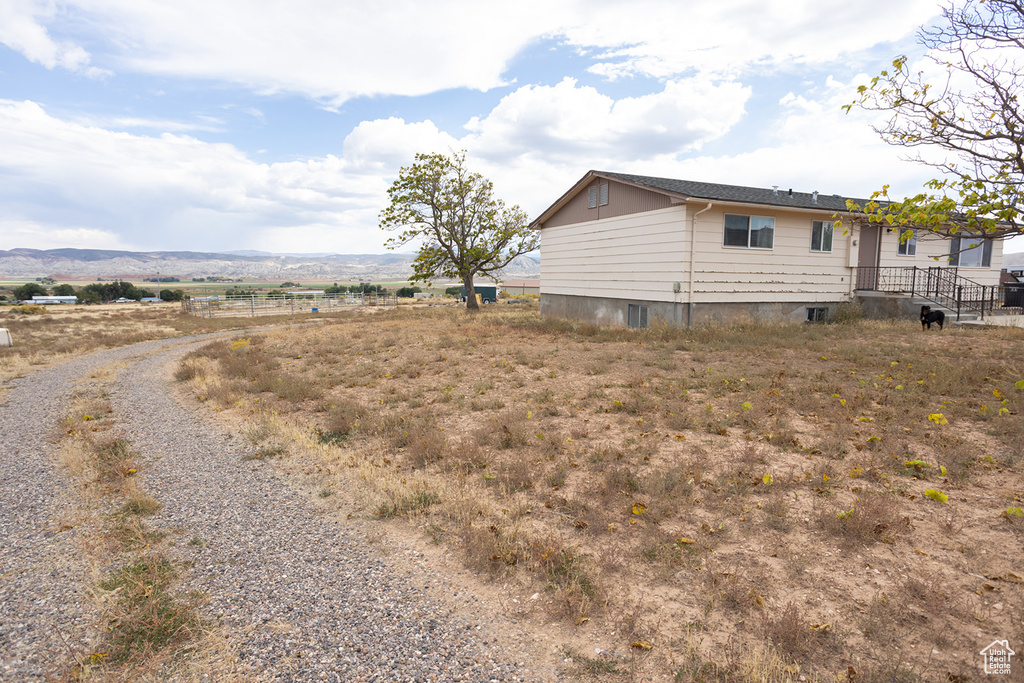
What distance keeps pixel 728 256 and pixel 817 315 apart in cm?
497

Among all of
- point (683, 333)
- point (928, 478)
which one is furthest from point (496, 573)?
point (683, 333)

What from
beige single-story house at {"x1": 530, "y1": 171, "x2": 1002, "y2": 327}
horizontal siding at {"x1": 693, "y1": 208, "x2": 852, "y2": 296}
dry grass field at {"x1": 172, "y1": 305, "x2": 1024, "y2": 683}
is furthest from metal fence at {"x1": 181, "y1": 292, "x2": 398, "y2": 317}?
horizontal siding at {"x1": 693, "y1": 208, "x2": 852, "y2": 296}

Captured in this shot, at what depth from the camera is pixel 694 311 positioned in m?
17.0

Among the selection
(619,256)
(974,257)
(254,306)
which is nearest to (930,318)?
(974,257)

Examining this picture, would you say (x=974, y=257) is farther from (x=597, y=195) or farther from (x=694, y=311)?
(x=597, y=195)

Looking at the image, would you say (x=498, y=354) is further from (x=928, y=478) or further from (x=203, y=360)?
(x=928, y=478)

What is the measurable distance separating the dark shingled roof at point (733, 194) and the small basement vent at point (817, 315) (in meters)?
3.66

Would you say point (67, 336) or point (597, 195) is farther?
point (67, 336)

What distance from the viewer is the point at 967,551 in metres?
4.05

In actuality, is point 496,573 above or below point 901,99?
below

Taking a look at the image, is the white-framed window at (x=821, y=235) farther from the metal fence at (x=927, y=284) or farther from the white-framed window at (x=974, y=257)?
the white-framed window at (x=974, y=257)

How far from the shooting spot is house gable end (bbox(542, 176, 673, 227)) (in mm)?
17964

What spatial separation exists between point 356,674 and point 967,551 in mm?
4641

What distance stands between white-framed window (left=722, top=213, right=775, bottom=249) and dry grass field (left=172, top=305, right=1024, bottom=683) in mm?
6555
